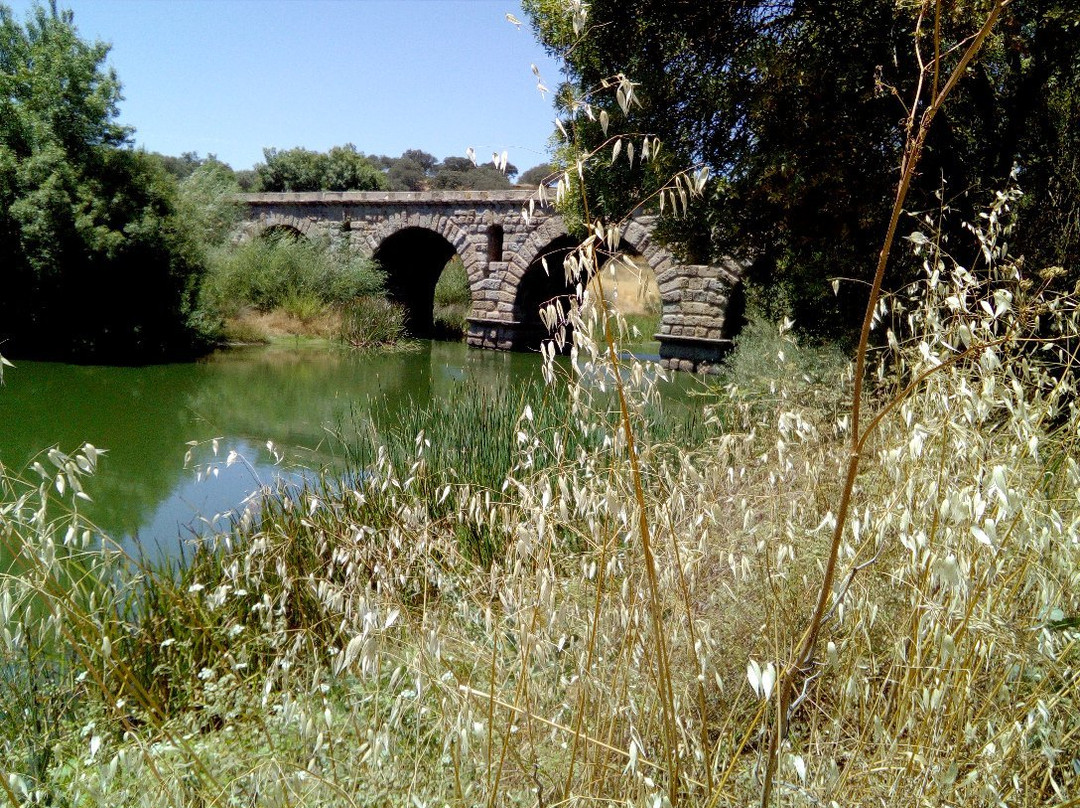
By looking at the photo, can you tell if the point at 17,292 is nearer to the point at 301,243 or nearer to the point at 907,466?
the point at 301,243

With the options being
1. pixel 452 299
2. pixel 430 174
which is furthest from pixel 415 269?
pixel 430 174

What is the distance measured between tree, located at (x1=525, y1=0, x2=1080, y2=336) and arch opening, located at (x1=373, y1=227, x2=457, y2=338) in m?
13.2

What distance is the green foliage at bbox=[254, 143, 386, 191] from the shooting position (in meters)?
30.8

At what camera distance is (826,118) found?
587 cm

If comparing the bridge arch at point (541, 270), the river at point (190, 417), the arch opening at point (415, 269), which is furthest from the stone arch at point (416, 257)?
the river at point (190, 417)

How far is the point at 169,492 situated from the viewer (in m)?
6.12

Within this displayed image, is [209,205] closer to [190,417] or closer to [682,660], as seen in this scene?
[190,417]

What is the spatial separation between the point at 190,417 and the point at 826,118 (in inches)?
273

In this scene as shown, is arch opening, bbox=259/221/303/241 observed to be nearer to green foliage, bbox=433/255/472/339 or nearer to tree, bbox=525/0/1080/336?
green foliage, bbox=433/255/472/339

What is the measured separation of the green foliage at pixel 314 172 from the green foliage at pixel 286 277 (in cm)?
1391

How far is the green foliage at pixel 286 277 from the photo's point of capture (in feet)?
54.2

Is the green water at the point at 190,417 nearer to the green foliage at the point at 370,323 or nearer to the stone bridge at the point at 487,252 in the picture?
the green foliage at the point at 370,323

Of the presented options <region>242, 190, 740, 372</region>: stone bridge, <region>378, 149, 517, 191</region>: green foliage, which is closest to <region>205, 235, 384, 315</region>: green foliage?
<region>242, 190, 740, 372</region>: stone bridge

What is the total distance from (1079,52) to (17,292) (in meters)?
12.5
